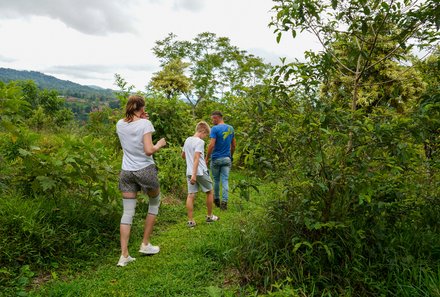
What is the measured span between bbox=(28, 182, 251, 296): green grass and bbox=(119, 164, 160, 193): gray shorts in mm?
928

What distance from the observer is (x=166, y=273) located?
12.6 ft

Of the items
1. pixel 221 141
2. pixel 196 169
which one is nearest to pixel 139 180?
pixel 196 169

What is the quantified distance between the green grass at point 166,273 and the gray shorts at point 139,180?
0.93 meters

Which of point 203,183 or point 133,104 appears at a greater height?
point 133,104

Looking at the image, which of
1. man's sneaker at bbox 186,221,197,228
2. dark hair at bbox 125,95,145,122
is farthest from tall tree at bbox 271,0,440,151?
man's sneaker at bbox 186,221,197,228

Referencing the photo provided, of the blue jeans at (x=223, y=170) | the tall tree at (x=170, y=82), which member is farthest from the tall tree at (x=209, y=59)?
the blue jeans at (x=223, y=170)

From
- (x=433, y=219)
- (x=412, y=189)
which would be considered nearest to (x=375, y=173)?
(x=412, y=189)

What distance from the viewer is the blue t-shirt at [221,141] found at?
20.7 feet

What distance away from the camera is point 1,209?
400cm

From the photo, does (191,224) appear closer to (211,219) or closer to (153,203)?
(211,219)

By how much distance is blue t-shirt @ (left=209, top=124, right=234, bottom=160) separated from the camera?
6.30m

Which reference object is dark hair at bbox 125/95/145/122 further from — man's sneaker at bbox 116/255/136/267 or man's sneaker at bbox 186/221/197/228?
man's sneaker at bbox 186/221/197/228

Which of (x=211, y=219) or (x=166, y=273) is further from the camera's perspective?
(x=211, y=219)

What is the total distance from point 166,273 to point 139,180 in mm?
1156
